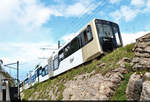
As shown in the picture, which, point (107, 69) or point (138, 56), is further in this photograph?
point (107, 69)

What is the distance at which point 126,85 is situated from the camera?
315 inches

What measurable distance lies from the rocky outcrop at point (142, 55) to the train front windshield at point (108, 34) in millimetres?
2749

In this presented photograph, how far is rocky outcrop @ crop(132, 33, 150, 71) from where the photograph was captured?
8.32 meters

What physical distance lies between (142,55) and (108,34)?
4.07m

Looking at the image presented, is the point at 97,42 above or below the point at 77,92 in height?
above

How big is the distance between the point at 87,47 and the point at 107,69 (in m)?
3.15

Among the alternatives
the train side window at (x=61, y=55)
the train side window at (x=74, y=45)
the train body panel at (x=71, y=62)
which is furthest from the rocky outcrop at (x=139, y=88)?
the train side window at (x=61, y=55)

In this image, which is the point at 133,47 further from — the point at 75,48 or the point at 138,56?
the point at 75,48

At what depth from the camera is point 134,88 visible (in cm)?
720

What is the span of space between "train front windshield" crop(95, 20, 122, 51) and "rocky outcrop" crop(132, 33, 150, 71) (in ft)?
9.02

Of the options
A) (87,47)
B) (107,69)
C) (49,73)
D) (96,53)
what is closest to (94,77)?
(107,69)

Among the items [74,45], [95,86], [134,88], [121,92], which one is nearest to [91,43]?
[74,45]

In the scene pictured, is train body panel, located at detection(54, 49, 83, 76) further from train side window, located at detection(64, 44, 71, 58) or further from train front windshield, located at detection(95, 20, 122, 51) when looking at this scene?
train front windshield, located at detection(95, 20, 122, 51)

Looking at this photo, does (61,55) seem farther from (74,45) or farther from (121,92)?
(121,92)
